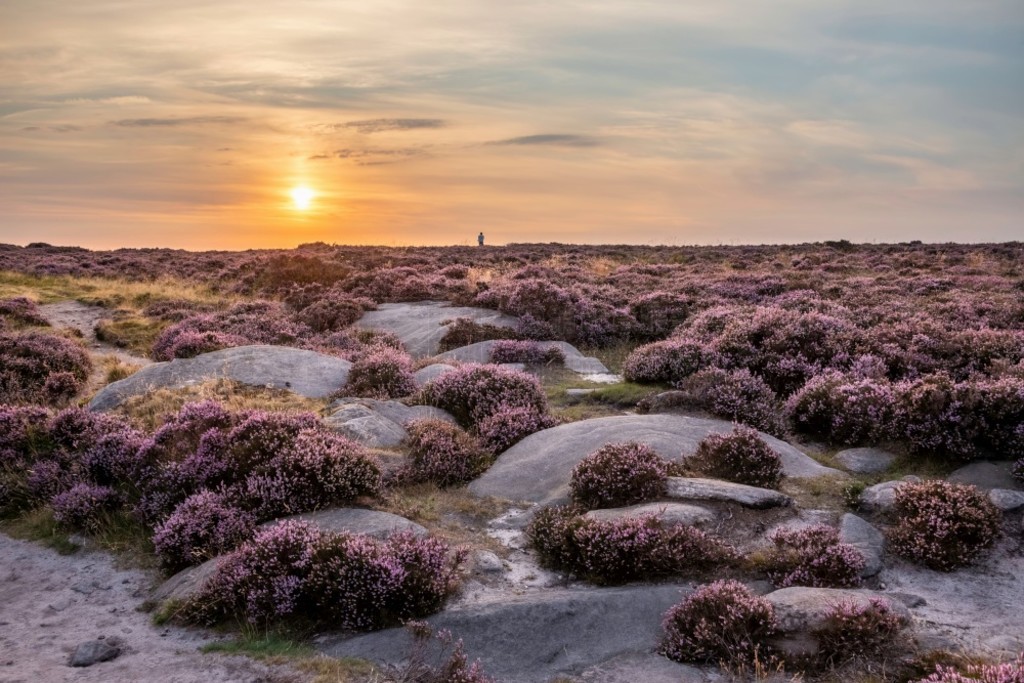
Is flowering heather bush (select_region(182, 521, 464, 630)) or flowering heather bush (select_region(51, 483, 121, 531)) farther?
flowering heather bush (select_region(51, 483, 121, 531))

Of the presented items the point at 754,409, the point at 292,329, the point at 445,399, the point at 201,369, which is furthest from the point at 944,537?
A: the point at 292,329

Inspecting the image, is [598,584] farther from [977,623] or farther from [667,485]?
[977,623]

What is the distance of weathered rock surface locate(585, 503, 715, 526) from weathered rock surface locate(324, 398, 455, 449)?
411 cm

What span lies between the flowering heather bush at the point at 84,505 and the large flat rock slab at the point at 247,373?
3.92 meters

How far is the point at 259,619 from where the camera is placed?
7156 millimetres

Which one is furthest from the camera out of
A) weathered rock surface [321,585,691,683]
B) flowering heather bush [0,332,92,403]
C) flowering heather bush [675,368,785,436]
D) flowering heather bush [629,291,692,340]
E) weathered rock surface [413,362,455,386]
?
flowering heather bush [629,291,692,340]

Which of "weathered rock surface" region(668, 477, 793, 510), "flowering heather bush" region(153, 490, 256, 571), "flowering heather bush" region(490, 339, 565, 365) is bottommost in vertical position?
"flowering heather bush" region(153, 490, 256, 571)

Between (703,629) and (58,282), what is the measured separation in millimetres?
42532

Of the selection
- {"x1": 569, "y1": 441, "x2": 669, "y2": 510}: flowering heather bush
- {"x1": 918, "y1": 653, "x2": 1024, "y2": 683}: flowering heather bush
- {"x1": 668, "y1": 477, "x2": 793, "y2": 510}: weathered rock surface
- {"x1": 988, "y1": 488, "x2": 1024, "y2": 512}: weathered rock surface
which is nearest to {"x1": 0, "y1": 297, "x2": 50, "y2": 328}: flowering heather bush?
{"x1": 569, "y1": 441, "x2": 669, "y2": 510}: flowering heather bush

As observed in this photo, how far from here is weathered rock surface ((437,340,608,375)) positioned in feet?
58.2

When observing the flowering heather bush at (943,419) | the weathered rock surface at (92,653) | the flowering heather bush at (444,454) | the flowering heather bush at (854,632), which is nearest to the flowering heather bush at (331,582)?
the weathered rock surface at (92,653)

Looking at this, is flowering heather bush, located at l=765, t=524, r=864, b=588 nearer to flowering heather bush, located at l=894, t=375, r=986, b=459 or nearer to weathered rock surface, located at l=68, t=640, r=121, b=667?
flowering heather bush, located at l=894, t=375, r=986, b=459

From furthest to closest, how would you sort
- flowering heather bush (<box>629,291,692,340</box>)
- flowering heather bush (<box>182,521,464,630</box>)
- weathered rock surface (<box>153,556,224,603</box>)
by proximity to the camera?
flowering heather bush (<box>629,291,692,340</box>) < weathered rock surface (<box>153,556,224,603</box>) < flowering heather bush (<box>182,521,464,630</box>)

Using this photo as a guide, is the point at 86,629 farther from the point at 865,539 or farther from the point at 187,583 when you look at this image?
the point at 865,539
